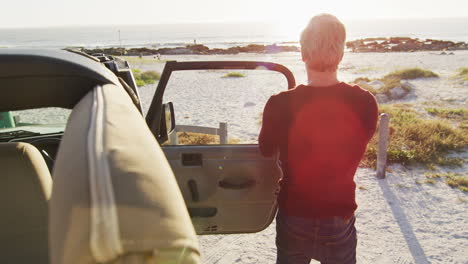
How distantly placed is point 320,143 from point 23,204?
1588mm

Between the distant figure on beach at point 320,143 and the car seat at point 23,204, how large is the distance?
121cm

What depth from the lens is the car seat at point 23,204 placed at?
1.98 meters

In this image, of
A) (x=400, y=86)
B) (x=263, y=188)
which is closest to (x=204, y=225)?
(x=263, y=188)

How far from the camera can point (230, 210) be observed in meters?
3.03

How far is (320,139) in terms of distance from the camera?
76.8 inches

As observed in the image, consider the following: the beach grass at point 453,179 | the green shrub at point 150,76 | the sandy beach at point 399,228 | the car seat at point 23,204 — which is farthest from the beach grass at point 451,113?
the green shrub at point 150,76

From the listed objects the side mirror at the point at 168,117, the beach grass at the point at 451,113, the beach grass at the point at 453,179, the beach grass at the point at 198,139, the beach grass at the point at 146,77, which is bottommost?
the beach grass at the point at 453,179

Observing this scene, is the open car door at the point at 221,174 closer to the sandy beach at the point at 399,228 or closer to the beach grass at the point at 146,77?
the sandy beach at the point at 399,228

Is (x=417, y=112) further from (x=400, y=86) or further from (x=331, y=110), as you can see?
(x=331, y=110)

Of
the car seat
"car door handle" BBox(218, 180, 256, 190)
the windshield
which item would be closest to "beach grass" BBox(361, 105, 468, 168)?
"car door handle" BBox(218, 180, 256, 190)

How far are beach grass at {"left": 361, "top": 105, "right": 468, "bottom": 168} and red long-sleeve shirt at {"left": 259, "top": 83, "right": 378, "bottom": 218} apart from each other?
5.82 m

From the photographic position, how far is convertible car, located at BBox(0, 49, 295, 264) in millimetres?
598

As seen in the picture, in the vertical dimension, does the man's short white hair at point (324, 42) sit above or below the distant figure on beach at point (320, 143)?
above

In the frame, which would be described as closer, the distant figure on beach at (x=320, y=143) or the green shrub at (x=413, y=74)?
the distant figure on beach at (x=320, y=143)
